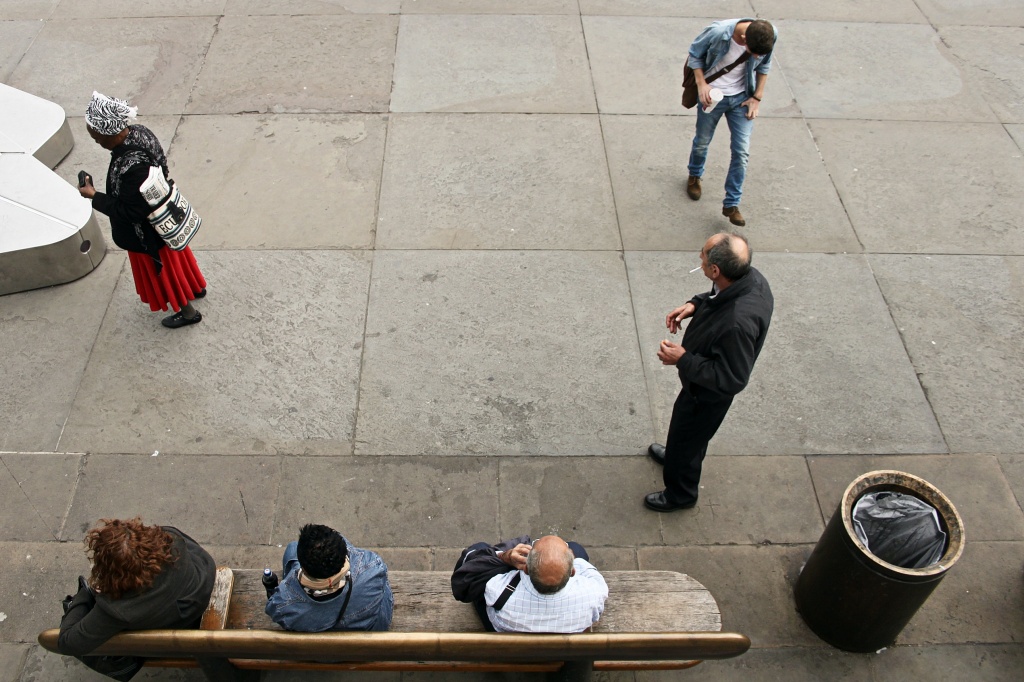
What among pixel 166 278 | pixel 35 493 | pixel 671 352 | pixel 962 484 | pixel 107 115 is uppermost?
pixel 107 115

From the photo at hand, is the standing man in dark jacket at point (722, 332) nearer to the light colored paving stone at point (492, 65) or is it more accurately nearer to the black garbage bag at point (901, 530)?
the black garbage bag at point (901, 530)

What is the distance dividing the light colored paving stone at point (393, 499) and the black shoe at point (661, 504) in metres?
0.89

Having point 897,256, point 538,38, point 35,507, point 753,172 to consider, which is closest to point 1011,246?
point 897,256

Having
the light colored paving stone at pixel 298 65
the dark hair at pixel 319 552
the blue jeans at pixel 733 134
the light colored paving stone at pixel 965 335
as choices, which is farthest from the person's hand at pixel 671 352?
the light colored paving stone at pixel 298 65

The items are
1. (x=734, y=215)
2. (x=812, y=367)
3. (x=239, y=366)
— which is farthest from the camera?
(x=734, y=215)

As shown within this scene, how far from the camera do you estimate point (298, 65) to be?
7.78m

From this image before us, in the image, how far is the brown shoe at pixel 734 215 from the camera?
20.9 ft

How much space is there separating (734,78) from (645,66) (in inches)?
86.2

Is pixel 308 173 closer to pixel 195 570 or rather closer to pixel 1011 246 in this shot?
pixel 195 570

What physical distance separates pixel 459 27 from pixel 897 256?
16.1 ft

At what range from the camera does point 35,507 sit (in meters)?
4.52

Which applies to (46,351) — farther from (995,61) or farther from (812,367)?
(995,61)

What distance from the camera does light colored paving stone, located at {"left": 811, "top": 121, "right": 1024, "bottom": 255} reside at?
6.36 m

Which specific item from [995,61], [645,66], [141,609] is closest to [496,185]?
[645,66]
